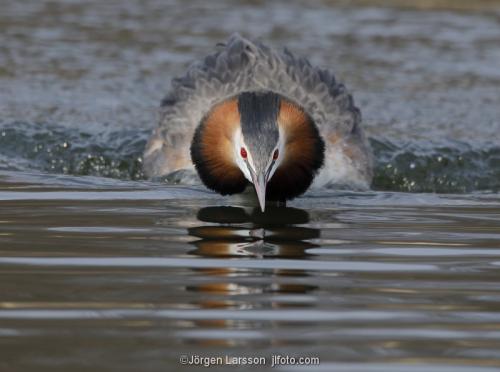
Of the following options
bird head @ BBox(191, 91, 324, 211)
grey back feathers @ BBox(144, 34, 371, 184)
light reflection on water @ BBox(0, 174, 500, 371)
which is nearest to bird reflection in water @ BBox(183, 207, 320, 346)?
light reflection on water @ BBox(0, 174, 500, 371)

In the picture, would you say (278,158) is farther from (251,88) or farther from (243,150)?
(251,88)

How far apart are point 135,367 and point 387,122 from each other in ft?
31.6

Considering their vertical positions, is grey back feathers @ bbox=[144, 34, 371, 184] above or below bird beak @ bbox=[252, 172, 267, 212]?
above

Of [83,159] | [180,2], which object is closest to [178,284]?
Answer: [83,159]

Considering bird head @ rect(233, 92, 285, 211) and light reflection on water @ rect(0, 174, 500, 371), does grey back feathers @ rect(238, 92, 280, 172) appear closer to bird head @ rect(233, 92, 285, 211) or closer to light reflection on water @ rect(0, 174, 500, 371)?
bird head @ rect(233, 92, 285, 211)

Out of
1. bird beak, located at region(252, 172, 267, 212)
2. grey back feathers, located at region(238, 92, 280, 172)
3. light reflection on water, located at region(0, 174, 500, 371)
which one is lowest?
light reflection on water, located at region(0, 174, 500, 371)

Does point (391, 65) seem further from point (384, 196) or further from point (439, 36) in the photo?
point (384, 196)

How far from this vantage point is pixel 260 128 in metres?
9.14

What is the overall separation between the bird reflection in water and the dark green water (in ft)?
0.06

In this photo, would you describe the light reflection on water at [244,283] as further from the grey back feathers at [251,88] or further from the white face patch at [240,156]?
the grey back feathers at [251,88]

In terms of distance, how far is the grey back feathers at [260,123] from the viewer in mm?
9016

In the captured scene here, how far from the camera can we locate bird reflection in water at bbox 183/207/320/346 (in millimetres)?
6539

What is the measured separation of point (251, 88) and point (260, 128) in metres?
2.34

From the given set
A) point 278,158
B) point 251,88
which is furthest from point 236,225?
point 251,88
